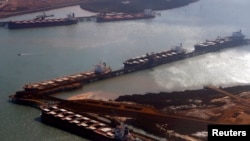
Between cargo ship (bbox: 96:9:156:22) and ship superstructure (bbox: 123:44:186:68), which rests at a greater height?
cargo ship (bbox: 96:9:156:22)

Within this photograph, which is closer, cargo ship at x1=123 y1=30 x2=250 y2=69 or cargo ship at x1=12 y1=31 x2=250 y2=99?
cargo ship at x1=12 y1=31 x2=250 y2=99

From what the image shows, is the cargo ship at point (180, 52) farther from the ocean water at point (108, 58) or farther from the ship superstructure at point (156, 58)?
the ocean water at point (108, 58)

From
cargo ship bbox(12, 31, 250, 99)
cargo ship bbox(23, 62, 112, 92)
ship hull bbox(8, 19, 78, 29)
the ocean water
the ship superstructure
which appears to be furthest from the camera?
ship hull bbox(8, 19, 78, 29)

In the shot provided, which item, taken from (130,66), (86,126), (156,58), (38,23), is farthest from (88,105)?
(38,23)

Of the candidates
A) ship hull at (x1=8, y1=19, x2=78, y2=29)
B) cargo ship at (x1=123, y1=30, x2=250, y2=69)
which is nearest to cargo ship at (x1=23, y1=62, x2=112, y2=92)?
cargo ship at (x1=123, y1=30, x2=250, y2=69)

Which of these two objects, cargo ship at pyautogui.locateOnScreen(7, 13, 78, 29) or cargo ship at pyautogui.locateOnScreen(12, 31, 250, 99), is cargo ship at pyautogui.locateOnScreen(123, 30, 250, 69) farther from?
cargo ship at pyautogui.locateOnScreen(7, 13, 78, 29)

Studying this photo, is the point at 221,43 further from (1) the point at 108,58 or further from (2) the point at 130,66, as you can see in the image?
(2) the point at 130,66

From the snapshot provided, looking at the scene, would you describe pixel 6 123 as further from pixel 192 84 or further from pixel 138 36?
→ pixel 138 36
